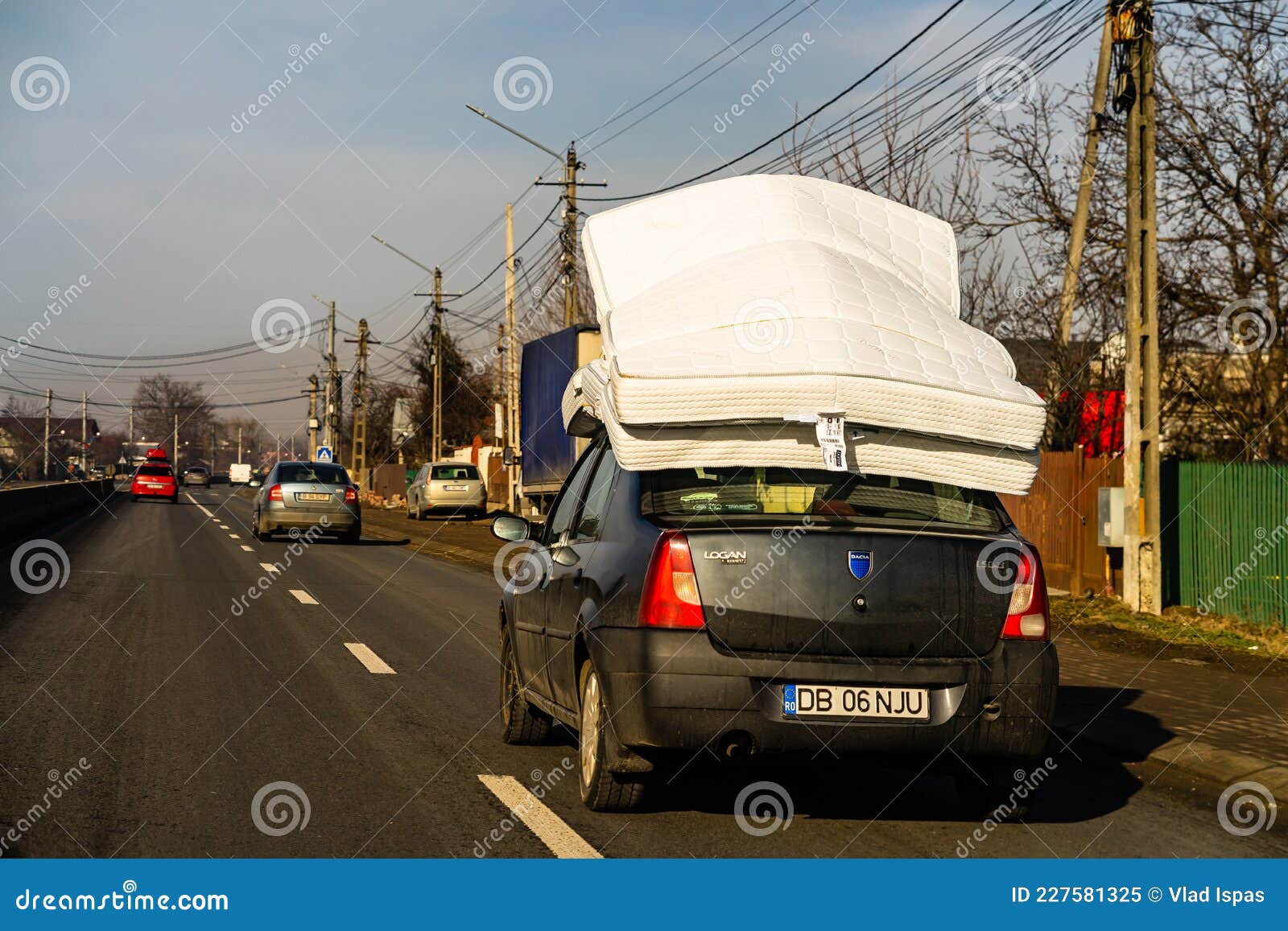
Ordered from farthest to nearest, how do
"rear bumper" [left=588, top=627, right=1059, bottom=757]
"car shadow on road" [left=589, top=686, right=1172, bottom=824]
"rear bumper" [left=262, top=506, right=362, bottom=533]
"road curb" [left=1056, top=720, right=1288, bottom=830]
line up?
"rear bumper" [left=262, top=506, right=362, bottom=533] → "road curb" [left=1056, top=720, right=1288, bottom=830] → "car shadow on road" [left=589, top=686, right=1172, bottom=824] → "rear bumper" [left=588, top=627, right=1059, bottom=757]

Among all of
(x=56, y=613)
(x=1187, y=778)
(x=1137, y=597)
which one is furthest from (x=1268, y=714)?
(x=56, y=613)

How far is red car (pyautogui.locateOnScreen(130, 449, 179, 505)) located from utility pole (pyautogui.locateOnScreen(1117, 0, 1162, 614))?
49.1 metres

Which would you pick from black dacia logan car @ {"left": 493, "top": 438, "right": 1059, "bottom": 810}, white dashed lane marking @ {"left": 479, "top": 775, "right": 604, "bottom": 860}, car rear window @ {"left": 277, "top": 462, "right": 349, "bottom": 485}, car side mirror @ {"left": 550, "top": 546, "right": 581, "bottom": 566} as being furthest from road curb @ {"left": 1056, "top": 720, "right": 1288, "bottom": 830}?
car rear window @ {"left": 277, "top": 462, "right": 349, "bottom": 485}

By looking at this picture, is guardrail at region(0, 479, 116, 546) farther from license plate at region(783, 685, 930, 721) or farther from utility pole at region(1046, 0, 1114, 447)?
license plate at region(783, 685, 930, 721)

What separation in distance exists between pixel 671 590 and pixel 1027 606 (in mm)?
1427

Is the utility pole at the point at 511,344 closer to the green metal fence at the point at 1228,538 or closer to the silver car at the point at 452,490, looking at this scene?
the silver car at the point at 452,490

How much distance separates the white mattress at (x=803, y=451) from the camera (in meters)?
6.02

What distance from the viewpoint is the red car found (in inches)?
2306

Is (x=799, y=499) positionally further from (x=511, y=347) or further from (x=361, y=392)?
(x=361, y=392)

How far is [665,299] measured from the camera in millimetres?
6789

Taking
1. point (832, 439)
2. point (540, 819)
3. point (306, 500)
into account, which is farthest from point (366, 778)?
point (306, 500)

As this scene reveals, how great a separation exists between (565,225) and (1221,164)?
14506 mm

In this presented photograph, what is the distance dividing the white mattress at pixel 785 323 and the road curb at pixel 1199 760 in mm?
2219

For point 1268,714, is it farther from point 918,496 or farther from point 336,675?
point 336,675
